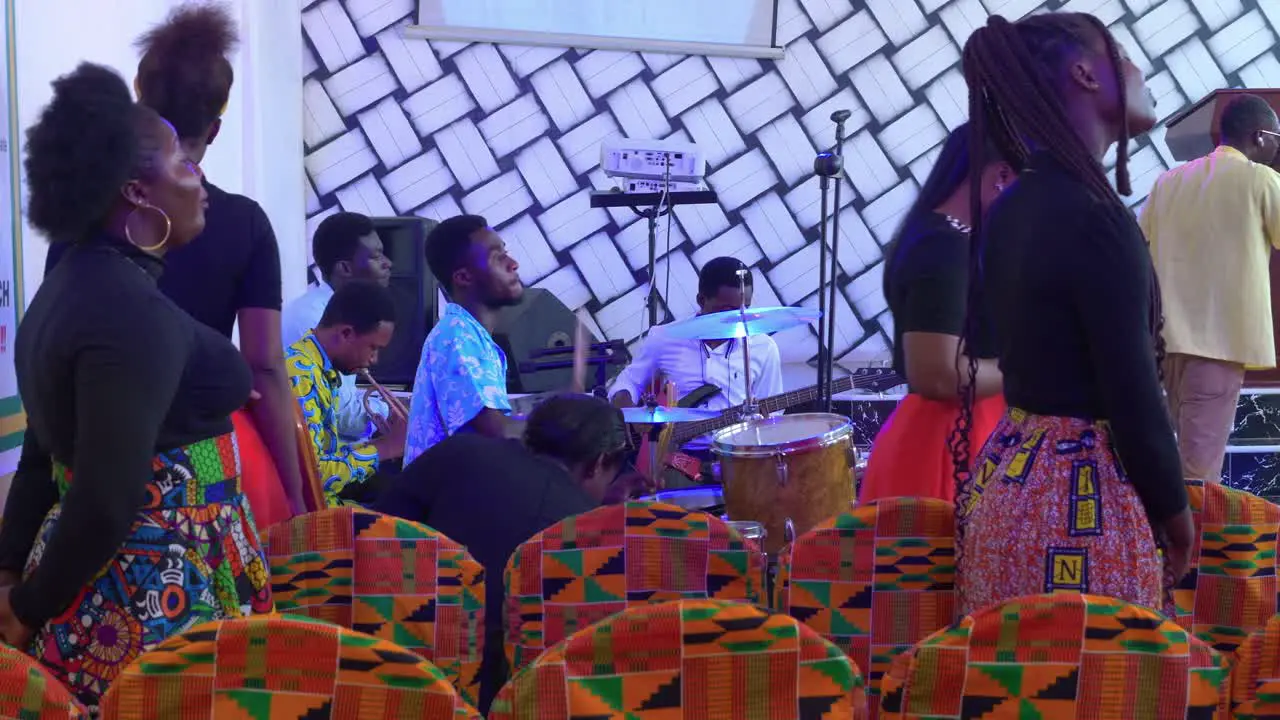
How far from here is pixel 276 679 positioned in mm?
1187

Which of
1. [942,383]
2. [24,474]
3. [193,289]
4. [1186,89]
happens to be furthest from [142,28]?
[1186,89]

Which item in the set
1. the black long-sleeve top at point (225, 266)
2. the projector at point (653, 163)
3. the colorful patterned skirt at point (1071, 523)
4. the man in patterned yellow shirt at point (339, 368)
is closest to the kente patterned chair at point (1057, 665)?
the colorful patterned skirt at point (1071, 523)

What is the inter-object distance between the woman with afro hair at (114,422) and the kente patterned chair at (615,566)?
39cm

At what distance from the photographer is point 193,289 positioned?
2.21 metres

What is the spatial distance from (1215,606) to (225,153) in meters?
3.75

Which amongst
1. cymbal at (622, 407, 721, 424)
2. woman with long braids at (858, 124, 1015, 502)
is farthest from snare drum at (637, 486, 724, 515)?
woman with long braids at (858, 124, 1015, 502)

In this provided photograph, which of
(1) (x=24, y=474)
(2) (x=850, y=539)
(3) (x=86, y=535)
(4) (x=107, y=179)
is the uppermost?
(4) (x=107, y=179)

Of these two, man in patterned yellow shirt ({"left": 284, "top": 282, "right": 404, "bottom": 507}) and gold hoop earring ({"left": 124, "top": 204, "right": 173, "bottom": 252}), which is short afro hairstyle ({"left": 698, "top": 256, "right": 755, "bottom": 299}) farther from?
gold hoop earring ({"left": 124, "top": 204, "right": 173, "bottom": 252})

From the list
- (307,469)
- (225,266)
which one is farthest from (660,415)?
A: (225,266)

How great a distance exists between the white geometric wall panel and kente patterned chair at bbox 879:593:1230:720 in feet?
18.7

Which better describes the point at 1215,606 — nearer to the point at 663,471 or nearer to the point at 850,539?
the point at 850,539

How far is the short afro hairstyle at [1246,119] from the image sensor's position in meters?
4.71

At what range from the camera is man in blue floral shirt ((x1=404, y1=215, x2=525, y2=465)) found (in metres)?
3.32

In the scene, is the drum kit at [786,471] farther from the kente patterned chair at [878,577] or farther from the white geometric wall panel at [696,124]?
the white geometric wall panel at [696,124]
